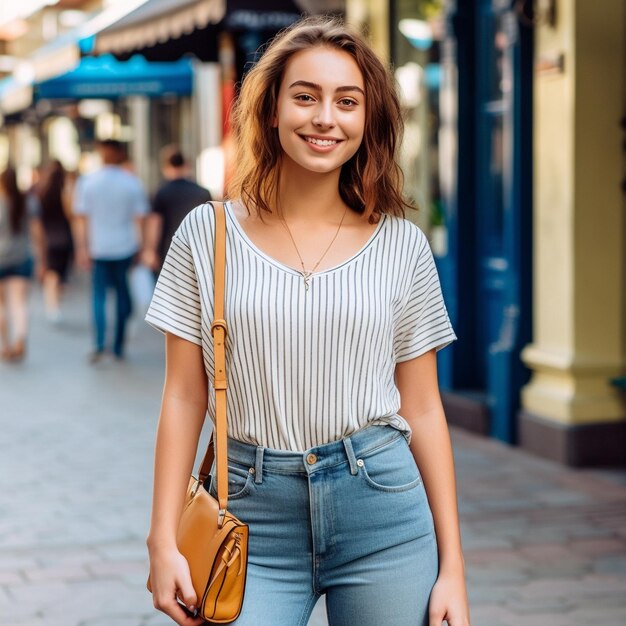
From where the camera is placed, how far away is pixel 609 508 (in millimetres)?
6508

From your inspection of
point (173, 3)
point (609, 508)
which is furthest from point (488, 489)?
point (173, 3)

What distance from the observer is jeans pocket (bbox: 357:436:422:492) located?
2.51 m

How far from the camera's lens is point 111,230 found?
12641 millimetres

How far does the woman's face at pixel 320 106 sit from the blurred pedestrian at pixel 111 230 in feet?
33.4

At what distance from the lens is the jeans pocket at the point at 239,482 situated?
250 cm

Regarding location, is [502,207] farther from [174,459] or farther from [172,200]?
[174,459]

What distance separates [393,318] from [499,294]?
21.4 ft

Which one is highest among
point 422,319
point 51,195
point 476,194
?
point 422,319

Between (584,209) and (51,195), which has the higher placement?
(584,209)

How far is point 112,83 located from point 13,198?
399 cm

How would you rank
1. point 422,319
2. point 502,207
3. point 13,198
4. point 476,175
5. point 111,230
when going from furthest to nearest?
point 13,198, point 111,230, point 476,175, point 502,207, point 422,319

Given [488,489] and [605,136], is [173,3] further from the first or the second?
[488,489]

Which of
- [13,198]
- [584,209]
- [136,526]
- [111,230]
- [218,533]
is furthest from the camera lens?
A: [13,198]

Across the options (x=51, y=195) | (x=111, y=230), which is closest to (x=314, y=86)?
(x=111, y=230)
